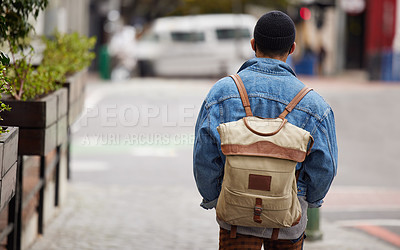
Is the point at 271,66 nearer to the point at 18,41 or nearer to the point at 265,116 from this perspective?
the point at 265,116

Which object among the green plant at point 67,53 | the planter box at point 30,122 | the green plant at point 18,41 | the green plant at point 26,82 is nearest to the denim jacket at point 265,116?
the planter box at point 30,122

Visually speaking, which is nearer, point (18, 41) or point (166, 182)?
point (18, 41)

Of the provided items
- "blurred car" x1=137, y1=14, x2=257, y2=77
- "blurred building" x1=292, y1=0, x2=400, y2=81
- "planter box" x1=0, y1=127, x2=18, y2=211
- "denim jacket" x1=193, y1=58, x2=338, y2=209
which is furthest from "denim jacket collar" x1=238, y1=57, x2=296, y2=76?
"blurred building" x1=292, y1=0, x2=400, y2=81

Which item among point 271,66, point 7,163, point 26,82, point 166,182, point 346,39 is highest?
point 346,39

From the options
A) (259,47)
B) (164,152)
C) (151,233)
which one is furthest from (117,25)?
(259,47)

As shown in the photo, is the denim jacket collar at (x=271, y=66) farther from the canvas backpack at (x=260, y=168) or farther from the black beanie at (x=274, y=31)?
the canvas backpack at (x=260, y=168)

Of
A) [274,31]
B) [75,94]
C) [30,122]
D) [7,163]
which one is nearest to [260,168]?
[274,31]

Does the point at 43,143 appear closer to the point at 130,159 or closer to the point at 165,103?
the point at 130,159

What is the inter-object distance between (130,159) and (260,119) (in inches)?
373

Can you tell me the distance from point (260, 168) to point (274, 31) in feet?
2.14

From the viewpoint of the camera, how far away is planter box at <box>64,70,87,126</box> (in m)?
6.86

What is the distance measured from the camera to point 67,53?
27.7 ft

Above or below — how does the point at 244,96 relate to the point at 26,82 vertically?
above

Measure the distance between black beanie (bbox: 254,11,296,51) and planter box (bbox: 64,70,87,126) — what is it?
339cm
